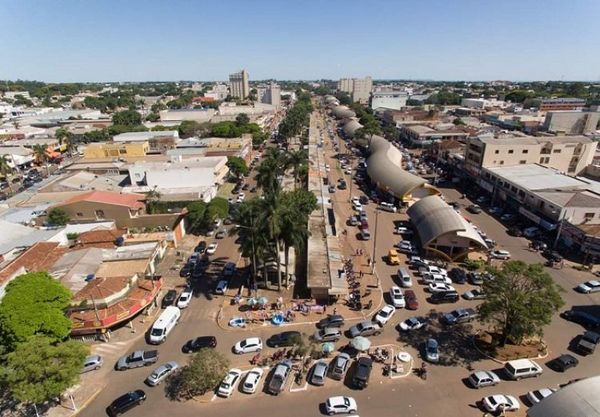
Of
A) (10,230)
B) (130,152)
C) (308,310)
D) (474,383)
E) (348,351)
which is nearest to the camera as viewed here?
(474,383)

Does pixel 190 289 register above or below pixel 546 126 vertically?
below

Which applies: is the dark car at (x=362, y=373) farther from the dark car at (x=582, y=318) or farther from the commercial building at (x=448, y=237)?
the commercial building at (x=448, y=237)

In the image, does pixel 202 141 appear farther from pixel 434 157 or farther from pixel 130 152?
pixel 434 157

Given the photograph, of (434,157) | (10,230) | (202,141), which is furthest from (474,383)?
(202,141)

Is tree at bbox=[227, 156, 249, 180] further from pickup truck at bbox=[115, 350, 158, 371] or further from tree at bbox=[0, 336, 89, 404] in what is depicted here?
tree at bbox=[0, 336, 89, 404]

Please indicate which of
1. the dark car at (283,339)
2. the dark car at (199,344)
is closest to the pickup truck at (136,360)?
the dark car at (199,344)

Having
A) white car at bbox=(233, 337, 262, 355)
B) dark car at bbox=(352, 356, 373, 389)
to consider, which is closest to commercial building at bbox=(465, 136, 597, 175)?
dark car at bbox=(352, 356, 373, 389)
